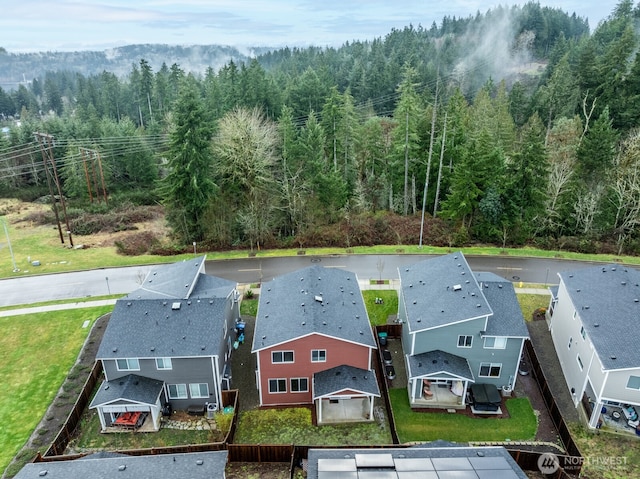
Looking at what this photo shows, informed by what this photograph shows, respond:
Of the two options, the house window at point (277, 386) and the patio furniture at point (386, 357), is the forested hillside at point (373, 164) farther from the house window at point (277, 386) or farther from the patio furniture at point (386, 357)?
the house window at point (277, 386)

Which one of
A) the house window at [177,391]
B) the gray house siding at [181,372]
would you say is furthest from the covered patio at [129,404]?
the house window at [177,391]

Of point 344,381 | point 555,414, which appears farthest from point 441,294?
point 555,414

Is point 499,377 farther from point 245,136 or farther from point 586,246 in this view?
point 245,136

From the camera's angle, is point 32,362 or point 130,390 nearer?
point 130,390

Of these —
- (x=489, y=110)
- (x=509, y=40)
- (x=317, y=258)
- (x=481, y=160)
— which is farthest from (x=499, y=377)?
(x=509, y=40)

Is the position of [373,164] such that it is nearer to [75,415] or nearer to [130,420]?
[130,420]
